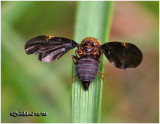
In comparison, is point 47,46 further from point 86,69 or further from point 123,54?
point 123,54

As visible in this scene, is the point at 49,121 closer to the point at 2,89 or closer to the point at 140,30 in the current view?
the point at 2,89

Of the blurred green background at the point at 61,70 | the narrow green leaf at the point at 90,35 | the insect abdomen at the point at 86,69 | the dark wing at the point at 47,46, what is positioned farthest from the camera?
the blurred green background at the point at 61,70

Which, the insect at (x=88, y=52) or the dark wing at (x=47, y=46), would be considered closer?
the insect at (x=88, y=52)

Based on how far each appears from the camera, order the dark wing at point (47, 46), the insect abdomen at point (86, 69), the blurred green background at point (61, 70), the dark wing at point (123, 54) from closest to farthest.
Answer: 1. the insect abdomen at point (86, 69)
2. the dark wing at point (123, 54)
3. the dark wing at point (47, 46)
4. the blurred green background at point (61, 70)

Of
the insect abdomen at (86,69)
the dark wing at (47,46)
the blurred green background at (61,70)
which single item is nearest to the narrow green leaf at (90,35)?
the insect abdomen at (86,69)

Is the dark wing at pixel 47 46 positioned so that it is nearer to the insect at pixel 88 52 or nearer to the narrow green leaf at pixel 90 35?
the insect at pixel 88 52

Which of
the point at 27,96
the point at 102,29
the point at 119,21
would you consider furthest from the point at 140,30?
the point at 27,96
